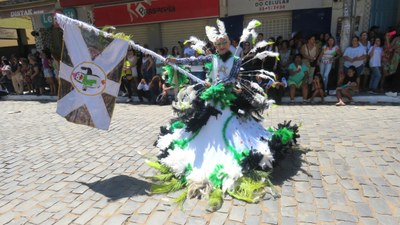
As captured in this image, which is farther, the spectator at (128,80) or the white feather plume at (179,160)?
the spectator at (128,80)

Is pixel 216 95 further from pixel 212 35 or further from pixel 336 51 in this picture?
pixel 336 51

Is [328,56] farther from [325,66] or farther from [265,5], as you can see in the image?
[265,5]

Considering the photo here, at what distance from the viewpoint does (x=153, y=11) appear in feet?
42.1

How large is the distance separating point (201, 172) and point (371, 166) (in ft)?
7.31

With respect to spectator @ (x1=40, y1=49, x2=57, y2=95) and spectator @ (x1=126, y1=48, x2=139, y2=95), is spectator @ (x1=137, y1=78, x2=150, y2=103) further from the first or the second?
A: spectator @ (x1=40, y1=49, x2=57, y2=95)

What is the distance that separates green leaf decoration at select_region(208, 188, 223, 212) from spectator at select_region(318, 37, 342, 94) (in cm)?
627

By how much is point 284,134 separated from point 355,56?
5.64m

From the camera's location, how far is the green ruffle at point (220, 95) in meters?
3.85

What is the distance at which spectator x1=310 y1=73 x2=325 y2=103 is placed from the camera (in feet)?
27.7

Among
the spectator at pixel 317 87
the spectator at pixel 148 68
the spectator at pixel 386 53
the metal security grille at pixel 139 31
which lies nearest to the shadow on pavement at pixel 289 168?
the spectator at pixel 317 87

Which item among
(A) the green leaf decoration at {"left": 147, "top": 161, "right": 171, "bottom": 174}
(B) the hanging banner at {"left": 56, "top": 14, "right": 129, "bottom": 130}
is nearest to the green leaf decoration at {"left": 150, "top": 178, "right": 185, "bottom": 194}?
(A) the green leaf decoration at {"left": 147, "top": 161, "right": 171, "bottom": 174}

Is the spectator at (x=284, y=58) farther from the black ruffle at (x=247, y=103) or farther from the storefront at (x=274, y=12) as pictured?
the black ruffle at (x=247, y=103)

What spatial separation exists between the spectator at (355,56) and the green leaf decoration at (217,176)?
6584 mm

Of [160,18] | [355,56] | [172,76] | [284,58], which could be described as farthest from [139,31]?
[172,76]
